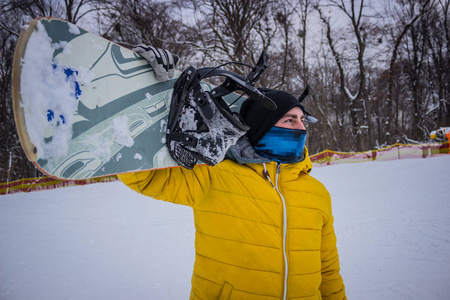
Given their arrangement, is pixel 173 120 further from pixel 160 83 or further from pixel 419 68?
pixel 419 68

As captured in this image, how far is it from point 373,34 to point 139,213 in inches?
714

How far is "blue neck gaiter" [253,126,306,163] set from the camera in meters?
1.45

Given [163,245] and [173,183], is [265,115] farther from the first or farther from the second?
[163,245]

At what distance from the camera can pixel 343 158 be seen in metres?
15.3

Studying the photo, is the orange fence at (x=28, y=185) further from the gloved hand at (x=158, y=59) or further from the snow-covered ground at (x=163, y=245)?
the gloved hand at (x=158, y=59)

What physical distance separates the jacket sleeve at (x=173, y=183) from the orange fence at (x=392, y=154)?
15.1 metres

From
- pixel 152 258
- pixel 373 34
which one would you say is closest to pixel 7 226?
pixel 152 258

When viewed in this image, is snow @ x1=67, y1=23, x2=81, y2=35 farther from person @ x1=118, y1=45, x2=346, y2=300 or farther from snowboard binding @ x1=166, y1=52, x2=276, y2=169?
person @ x1=118, y1=45, x2=346, y2=300

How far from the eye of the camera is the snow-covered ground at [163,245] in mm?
3414

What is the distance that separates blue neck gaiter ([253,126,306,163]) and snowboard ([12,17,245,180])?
0.58 meters

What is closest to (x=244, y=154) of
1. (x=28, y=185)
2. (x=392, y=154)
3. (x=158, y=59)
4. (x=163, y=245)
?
(x=158, y=59)

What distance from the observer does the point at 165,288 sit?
11.4ft

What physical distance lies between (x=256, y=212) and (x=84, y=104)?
3.16ft

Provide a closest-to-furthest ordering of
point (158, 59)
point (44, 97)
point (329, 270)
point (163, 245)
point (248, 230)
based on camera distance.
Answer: point (44, 97)
point (158, 59)
point (248, 230)
point (329, 270)
point (163, 245)
